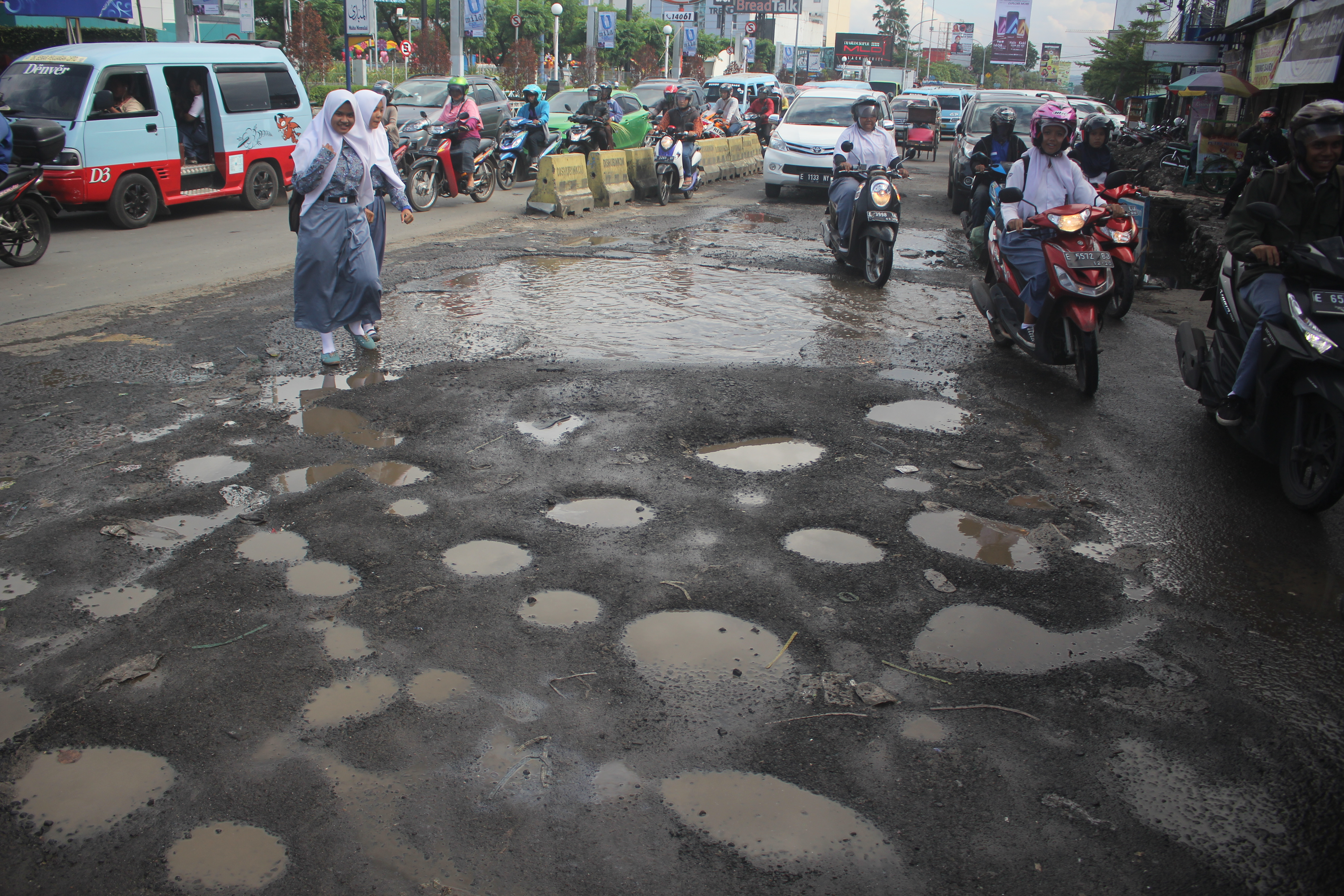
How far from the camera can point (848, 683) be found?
301 cm

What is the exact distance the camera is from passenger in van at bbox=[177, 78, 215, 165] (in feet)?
40.3

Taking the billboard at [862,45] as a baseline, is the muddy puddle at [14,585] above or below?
below

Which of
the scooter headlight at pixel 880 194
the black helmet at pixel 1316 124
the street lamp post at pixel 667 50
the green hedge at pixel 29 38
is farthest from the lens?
the street lamp post at pixel 667 50

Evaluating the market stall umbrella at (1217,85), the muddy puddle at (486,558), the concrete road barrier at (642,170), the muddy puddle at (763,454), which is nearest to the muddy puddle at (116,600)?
the muddy puddle at (486,558)

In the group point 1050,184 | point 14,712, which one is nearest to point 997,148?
point 1050,184

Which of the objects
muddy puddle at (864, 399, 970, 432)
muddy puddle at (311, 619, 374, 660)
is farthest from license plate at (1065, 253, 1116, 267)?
muddy puddle at (311, 619, 374, 660)

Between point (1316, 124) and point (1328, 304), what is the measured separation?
1.04 meters

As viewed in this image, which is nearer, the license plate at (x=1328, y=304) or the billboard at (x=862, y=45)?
the license plate at (x=1328, y=304)

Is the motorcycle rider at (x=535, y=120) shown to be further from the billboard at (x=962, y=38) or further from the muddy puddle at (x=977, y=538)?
the billboard at (x=962, y=38)

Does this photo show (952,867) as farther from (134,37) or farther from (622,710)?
(134,37)

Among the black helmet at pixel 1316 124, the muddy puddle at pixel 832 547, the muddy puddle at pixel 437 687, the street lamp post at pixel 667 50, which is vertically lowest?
the muddy puddle at pixel 437 687

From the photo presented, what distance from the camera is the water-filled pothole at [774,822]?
231 cm

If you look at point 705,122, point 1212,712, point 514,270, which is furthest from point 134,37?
point 1212,712

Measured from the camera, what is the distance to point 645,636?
10.7 feet
